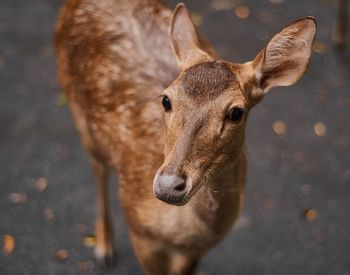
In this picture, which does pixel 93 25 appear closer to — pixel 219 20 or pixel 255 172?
pixel 255 172

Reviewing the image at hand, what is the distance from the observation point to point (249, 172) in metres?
5.39

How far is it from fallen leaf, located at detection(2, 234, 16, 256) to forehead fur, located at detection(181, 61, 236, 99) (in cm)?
273

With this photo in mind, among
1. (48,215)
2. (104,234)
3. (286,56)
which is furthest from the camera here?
(48,215)

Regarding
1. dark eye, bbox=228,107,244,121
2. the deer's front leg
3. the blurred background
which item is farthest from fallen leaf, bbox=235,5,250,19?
dark eye, bbox=228,107,244,121

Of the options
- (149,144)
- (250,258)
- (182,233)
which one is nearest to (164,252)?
(182,233)

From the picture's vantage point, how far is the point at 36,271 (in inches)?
185

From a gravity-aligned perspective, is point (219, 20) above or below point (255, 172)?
above

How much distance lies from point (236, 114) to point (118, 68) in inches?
50.9

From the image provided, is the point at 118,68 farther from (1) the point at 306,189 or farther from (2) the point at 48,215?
(1) the point at 306,189

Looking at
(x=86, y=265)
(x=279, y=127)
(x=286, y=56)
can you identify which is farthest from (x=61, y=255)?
(x=286, y=56)

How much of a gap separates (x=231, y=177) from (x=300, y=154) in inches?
101

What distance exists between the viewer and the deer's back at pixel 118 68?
3.74m

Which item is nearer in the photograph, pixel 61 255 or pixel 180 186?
pixel 180 186

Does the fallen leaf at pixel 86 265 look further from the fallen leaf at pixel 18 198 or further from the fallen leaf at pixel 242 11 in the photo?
the fallen leaf at pixel 242 11
